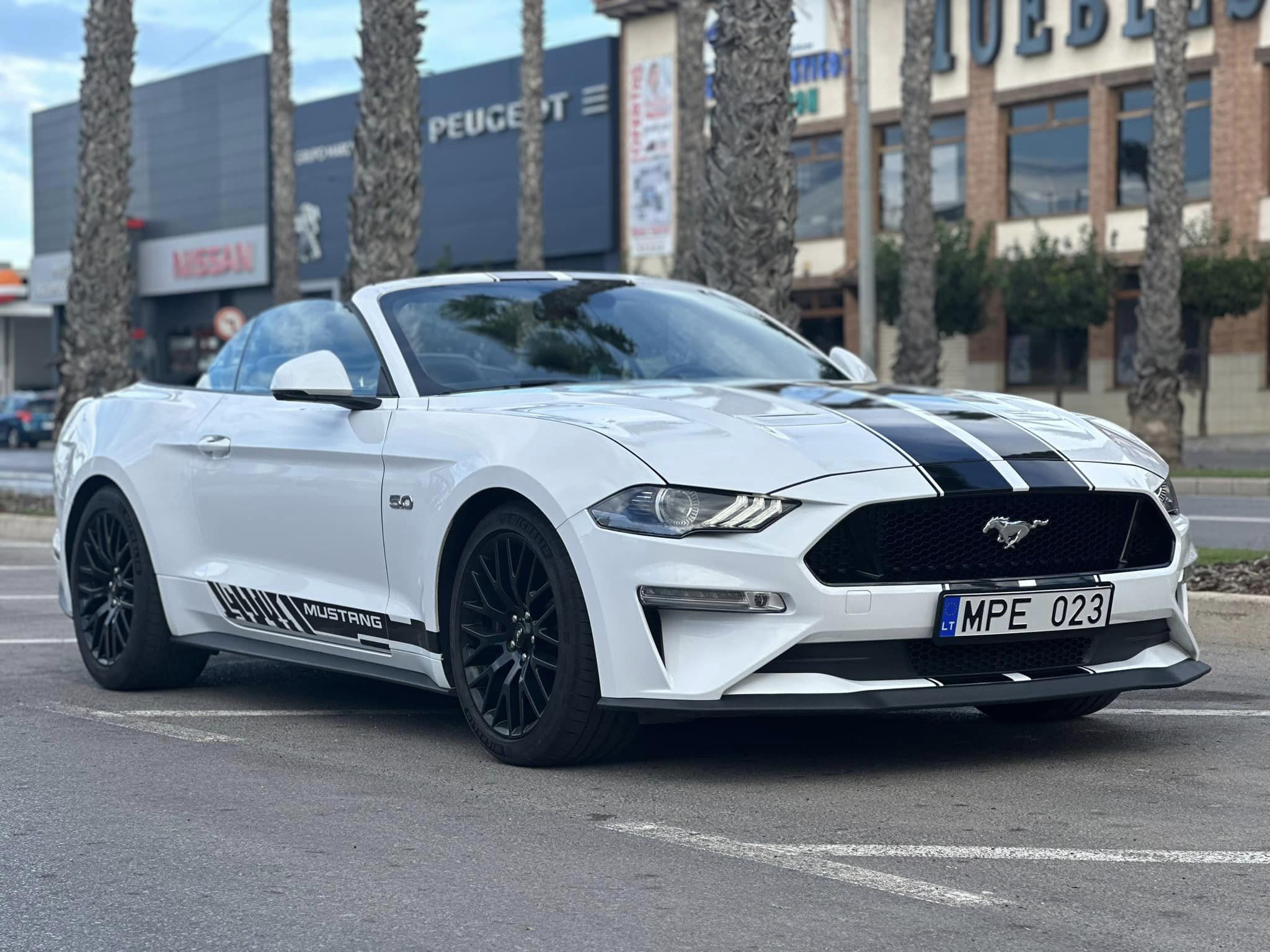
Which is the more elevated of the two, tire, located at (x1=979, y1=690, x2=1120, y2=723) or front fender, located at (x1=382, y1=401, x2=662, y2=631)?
front fender, located at (x1=382, y1=401, x2=662, y2=631)

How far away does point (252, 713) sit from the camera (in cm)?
664

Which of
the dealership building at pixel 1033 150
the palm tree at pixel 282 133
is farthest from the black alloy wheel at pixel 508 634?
the palm tree at pixel 282 133

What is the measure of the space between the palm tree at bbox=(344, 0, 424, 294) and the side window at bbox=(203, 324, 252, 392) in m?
11.0

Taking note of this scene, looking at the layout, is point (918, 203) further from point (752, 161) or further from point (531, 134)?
point (752, 161)

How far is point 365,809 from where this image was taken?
16.1 feet

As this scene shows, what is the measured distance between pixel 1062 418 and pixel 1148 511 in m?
0.44

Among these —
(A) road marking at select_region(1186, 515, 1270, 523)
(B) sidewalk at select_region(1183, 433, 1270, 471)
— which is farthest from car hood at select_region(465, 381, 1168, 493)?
(B) sidewalk at select_region(1183, 433, 1270, 471)

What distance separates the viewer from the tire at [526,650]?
5.12 meters

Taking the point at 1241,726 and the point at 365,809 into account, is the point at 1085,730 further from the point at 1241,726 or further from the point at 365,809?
the point at 365,809

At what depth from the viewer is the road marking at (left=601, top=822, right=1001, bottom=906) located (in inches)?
153

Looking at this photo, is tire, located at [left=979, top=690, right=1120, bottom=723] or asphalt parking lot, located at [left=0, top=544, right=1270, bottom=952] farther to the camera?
tire, located at [left=979, top=690, right=1120, bottom=723]

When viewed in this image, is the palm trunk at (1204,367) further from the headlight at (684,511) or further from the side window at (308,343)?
the headlight at (684,511)

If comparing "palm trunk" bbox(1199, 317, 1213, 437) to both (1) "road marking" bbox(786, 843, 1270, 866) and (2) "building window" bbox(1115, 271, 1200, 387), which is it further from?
(1) "road marking" bbox(786, 843, 1270, 866)

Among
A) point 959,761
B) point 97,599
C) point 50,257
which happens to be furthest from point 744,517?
point 50,257
